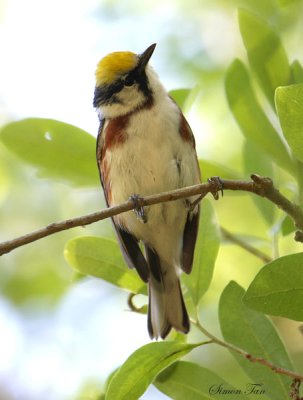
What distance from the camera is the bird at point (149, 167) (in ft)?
10.4

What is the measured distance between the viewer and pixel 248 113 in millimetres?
2545

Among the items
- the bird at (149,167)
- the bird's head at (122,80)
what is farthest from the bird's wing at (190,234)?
the bird's head at (122,80)

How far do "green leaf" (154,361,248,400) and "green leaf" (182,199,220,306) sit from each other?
0.31 m

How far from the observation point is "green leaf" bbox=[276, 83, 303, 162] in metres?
1.81

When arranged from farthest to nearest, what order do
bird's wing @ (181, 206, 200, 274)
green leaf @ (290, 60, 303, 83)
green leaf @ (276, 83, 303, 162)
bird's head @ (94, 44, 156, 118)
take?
bird's head @ (94, 44, 156, 118), bird's wing @ (181, 206, 200, 274), green leaf @ (290, 60, 303, 83), green leaf @ (276, 83, 303, 162)

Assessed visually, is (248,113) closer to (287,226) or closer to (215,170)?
(215,170)

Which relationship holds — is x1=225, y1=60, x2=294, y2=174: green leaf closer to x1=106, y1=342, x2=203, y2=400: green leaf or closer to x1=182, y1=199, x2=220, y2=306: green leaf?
x1=182, y1=199, x2=220, y2=306: green leaf

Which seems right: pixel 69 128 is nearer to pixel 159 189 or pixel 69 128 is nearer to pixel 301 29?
pixel 159 189

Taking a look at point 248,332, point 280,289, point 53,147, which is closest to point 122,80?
point 53,147

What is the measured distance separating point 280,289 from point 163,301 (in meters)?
1.33

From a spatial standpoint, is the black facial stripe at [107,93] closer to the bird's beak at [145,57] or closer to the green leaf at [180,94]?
the bird's beak at [145,57]

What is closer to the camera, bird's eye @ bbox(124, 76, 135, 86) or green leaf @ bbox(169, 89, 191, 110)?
green leaf @ bbox(169, 89, 191, 110)

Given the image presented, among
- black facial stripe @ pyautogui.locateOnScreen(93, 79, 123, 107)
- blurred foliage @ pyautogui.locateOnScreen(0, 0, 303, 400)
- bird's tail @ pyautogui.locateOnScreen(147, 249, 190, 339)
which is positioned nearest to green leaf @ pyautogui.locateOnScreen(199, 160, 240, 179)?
blurred foliage @ pyautogui.locateOnScreen(0, 0, 303, 400)

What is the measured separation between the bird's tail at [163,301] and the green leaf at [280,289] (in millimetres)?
886
